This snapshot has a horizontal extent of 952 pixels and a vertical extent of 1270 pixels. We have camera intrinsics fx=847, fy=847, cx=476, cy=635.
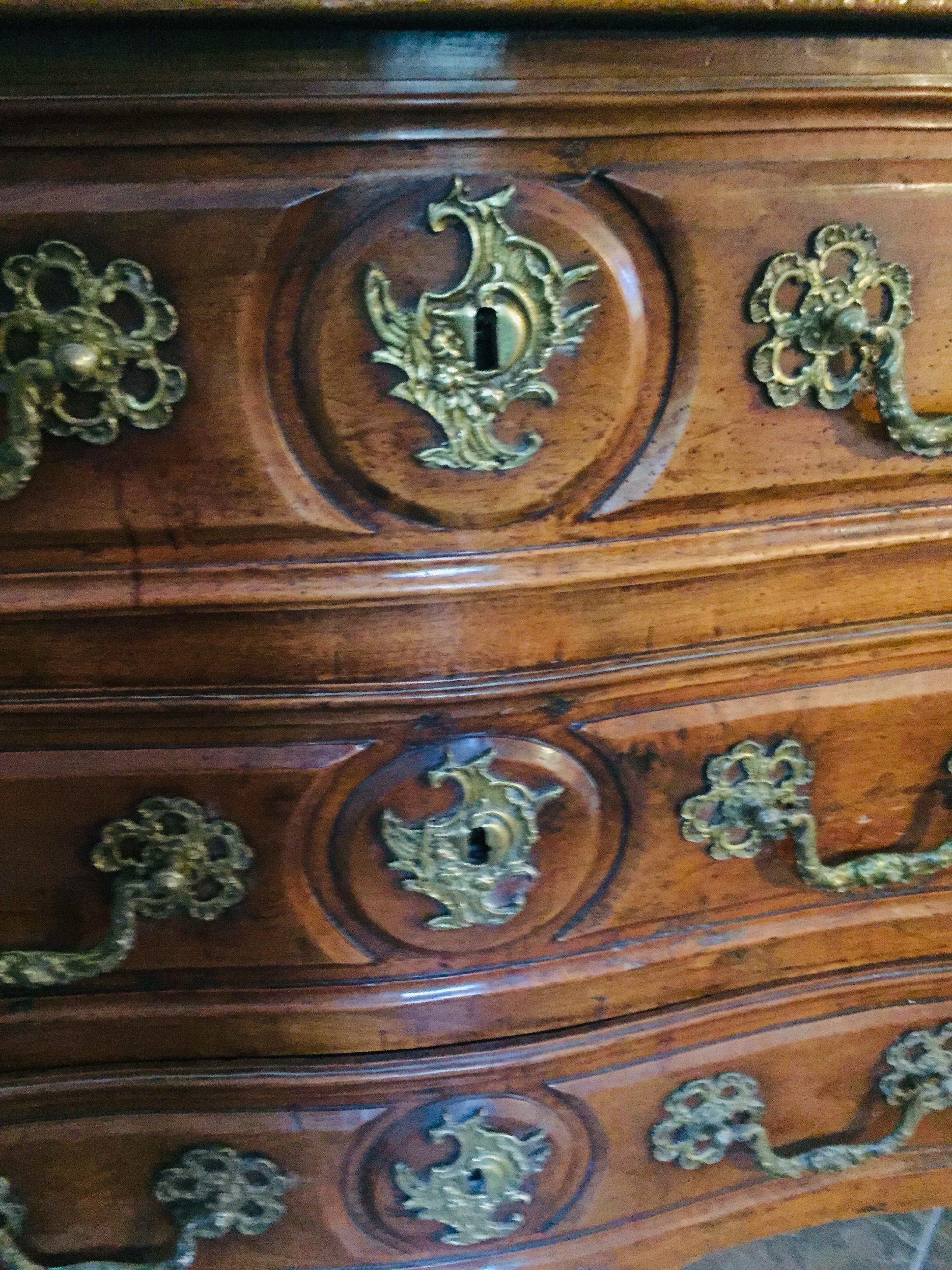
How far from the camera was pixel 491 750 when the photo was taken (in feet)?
1.45

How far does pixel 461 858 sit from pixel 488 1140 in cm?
20

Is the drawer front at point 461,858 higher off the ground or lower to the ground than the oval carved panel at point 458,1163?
higher

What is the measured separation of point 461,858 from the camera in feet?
1.48

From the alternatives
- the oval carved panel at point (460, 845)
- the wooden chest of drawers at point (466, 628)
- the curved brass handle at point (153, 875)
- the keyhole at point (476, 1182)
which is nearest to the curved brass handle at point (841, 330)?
the wooden chest of drawers at point (466, 628)

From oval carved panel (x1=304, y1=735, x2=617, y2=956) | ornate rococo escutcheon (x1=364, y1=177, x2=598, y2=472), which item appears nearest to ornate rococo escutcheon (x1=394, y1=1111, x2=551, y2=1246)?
oval carved panel (x1=304, y1=735, x2=617, y2=956)

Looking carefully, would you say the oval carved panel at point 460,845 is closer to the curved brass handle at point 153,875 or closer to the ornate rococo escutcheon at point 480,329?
the curved brass handle at point 153,875

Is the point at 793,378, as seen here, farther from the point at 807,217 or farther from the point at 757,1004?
the point at 757,1004

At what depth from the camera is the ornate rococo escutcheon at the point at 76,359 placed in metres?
0.34

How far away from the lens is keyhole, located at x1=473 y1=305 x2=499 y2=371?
0.37 m

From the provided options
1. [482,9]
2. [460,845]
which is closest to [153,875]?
[460,845]

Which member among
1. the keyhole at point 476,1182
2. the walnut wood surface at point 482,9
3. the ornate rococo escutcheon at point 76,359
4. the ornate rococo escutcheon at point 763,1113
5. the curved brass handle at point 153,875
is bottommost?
the keyhole at point 476,1182

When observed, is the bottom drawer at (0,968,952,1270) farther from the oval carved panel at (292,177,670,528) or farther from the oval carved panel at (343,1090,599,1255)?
the oval carved panel at (292,177,670,528)

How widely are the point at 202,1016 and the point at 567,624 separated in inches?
12.1

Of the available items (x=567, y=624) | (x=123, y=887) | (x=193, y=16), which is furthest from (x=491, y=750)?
(x=193, y=16)
